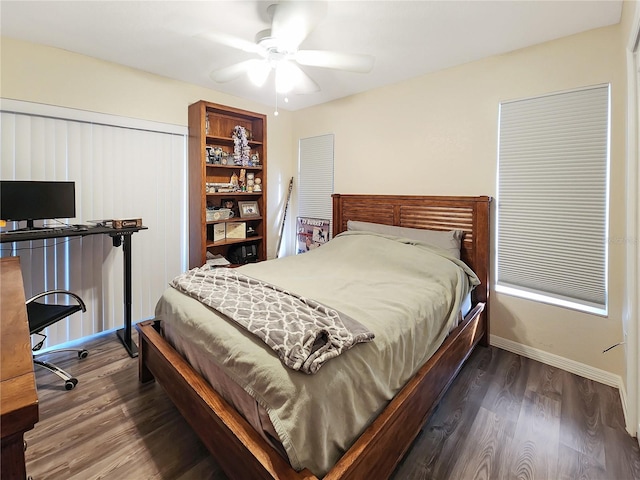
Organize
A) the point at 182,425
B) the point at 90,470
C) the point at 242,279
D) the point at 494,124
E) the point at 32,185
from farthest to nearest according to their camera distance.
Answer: the point at 494,124
the point at 32,185
the point at 242,279
the point at 182,425
the point at 90,470

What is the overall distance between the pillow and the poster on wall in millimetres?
863

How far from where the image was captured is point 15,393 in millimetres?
697

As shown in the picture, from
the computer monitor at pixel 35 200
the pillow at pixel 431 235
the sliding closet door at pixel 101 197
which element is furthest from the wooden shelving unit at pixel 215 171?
the pillow at pixel 431 235

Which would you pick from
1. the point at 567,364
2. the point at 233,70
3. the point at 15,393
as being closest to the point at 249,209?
the point at 233,70

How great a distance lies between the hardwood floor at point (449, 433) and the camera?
1.50 meters

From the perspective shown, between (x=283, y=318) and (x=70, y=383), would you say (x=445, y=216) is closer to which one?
(x=283, y=318)

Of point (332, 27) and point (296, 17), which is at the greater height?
point (332, 27)

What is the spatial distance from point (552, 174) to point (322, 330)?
2170 millimetres

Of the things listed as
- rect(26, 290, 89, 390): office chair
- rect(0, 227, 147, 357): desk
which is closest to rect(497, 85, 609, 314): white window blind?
rect(0, 227, 147, 357): desk

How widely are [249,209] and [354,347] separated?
109 inches

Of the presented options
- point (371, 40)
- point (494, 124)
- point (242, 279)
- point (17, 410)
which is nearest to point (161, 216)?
point (242, 279)

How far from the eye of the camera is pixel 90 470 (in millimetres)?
1494

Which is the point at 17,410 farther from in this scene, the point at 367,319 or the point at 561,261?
the point at 561,261

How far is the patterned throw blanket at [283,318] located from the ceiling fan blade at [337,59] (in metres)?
1.47
